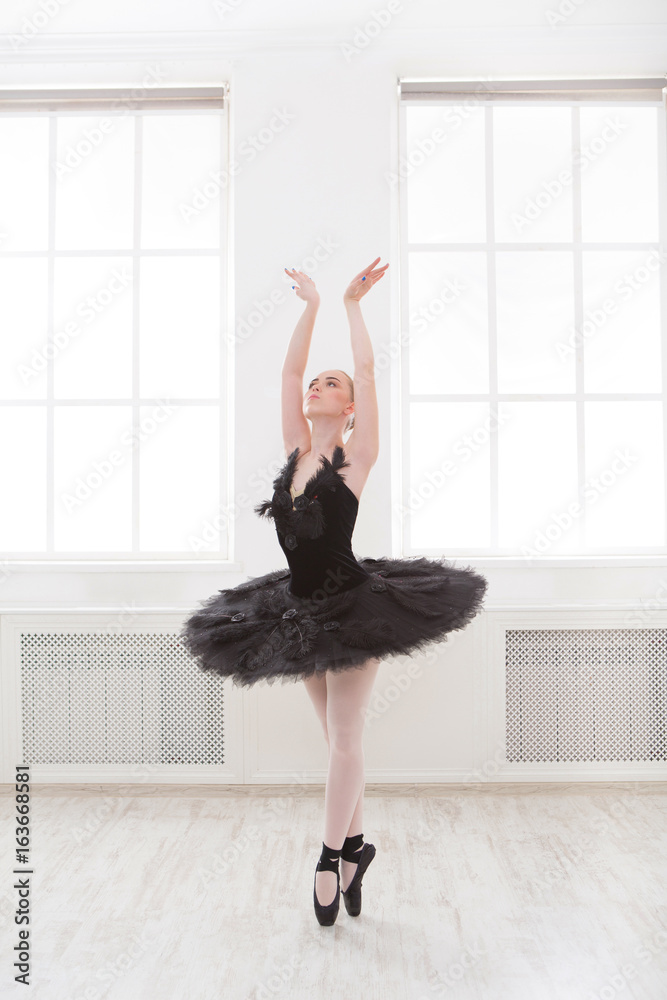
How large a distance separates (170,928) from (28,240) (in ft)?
8.82

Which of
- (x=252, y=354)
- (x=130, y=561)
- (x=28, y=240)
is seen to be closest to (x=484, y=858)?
(x=130, y=561)

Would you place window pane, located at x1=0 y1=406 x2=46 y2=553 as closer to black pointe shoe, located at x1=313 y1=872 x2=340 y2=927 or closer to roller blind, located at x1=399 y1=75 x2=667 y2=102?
black pointe shoe, located at x1=313 y1=872 x2=340 y2=927

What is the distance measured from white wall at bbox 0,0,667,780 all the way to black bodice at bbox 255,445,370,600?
0.84 m

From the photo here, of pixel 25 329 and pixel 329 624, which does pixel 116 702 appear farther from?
pixel 25 329

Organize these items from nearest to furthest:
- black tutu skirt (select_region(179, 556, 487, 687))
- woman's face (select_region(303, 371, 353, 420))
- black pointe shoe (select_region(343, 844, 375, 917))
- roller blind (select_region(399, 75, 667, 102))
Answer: black tutu skirt (select_region(179, 556, 487, 687))
black pointe shoe (select_region(343, 844, 375, 917))
woman's face (select_region(303, 371, 353, 420))
roller blind (select_region(399, 75, 667, 102))

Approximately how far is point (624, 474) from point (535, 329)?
28.4 inches

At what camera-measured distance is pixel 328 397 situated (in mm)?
2000

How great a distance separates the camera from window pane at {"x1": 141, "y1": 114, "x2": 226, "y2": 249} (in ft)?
9.81

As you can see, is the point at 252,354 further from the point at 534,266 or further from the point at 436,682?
the point at 436,682

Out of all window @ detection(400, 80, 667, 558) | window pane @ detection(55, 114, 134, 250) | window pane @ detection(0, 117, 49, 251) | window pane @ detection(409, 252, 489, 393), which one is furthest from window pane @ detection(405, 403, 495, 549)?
window pane @ detection(0, 117, 49, 251)

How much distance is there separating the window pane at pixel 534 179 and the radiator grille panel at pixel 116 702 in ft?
7.35

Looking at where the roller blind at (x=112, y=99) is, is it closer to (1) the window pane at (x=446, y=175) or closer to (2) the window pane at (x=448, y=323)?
(1) the window pane at (x=446, y=175)

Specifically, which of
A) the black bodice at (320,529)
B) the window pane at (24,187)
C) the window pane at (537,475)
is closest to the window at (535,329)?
the window pane at (537,475)

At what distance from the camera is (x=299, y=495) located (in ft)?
6.28
